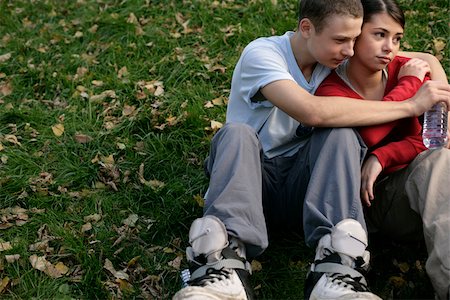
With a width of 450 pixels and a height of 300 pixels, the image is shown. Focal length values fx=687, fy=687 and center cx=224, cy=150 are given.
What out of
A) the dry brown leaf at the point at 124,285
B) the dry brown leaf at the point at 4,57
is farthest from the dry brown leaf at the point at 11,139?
the dry brown leaf at the point at 124,285

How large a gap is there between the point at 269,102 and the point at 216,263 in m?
1.06

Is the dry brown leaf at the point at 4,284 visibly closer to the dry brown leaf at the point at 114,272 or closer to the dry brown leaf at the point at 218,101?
the dry brown leaf at the point at 114,272

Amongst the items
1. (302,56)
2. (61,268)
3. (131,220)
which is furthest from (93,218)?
(302,56)

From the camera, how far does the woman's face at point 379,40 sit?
3809 millimetres

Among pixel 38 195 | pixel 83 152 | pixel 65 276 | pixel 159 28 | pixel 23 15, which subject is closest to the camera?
pixel 65 276

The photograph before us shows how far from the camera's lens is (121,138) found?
535 centimetres

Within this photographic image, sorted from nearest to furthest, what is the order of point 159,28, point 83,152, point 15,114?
point 83,152, point 15,114, point 159,28

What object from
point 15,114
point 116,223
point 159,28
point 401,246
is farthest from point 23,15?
point 401,246

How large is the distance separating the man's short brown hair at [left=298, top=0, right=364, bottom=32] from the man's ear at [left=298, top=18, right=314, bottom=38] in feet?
0.08

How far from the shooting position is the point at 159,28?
706 centimetres

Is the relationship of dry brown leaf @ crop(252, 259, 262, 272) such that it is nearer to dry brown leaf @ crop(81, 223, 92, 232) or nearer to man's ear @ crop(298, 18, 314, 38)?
dry brown leaf @ crop(81, 223, 92, 232)

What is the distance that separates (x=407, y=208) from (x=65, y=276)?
1931 millimetres

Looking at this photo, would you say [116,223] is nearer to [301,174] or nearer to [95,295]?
[95,295]

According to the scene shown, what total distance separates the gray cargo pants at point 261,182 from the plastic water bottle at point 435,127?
15.7 inches
